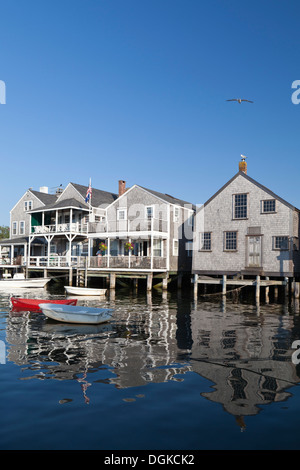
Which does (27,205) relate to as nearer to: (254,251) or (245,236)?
(245,236)

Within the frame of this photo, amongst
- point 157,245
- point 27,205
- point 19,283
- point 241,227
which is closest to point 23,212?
point 27,205

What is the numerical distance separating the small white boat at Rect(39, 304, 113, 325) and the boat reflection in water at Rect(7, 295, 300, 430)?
385 mm

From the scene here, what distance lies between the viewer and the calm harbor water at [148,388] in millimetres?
6996

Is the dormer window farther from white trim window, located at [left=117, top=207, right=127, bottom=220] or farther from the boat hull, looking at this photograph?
the boat hull

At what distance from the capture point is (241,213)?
34.6 meters

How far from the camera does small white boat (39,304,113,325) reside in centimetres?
1791

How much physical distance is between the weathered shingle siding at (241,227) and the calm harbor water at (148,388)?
15.7 metres

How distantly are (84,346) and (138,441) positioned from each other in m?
7.29

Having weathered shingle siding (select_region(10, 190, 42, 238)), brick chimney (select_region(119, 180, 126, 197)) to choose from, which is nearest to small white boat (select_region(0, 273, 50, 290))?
brick chimney (select_region(119, 180, 126, 197))

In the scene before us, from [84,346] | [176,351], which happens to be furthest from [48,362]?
[176,351]

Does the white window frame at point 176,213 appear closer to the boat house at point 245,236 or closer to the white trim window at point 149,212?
the white trim window at point 149,212

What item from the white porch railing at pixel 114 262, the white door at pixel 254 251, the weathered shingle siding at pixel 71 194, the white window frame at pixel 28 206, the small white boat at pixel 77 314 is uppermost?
the weathered shingle siding at pixel 71 194

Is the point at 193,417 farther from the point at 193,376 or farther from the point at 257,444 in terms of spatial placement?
the point at 193,376

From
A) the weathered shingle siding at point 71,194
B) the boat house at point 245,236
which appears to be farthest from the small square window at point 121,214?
the boat house at point 245,236
